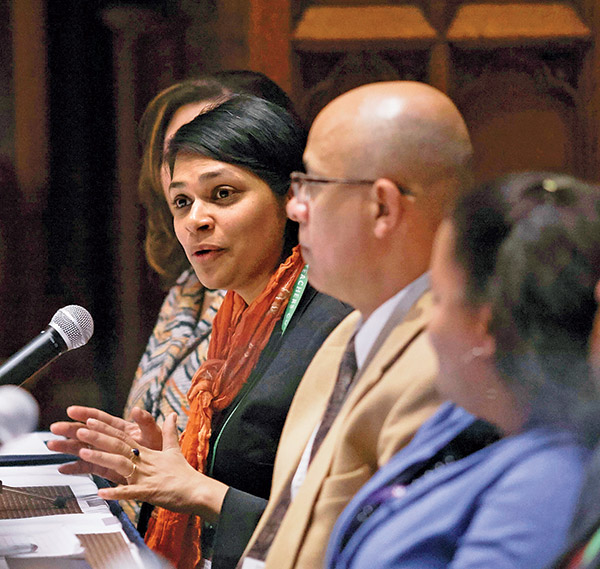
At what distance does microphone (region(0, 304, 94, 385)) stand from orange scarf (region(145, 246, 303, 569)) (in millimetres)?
240

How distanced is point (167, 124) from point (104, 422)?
2.62 feet

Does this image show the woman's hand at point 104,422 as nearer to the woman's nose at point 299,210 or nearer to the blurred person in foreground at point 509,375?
the woman's nose at point 299,210

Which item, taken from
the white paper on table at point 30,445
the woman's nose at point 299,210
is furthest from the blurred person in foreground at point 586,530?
the white paper on table at point 30,445

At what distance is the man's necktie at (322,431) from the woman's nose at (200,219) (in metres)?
0.44

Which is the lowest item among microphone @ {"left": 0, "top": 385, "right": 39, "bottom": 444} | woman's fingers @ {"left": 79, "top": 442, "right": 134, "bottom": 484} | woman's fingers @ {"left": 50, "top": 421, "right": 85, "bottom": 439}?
woman's fingers @ {"left": 79, "top": 442, "right": 134, "bottom": 484}

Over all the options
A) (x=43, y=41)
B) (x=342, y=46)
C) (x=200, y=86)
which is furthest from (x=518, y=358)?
(x=43, y=41)

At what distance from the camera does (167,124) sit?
1.89 metres

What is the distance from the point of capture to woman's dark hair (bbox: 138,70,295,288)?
5.58 feet

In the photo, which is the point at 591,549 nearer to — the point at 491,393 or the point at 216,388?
the point at 491,393

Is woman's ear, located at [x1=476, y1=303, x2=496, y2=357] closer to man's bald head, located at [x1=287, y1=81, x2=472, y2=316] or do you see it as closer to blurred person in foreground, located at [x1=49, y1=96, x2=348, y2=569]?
man's bald head, located at [x1=287, y1=81, x2=472, y2=316]

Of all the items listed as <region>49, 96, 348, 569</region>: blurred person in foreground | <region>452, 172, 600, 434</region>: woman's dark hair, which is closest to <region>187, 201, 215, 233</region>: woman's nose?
<region>49, 96, 348, 569</region>: blurred person in foreground

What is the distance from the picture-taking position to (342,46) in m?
2.14

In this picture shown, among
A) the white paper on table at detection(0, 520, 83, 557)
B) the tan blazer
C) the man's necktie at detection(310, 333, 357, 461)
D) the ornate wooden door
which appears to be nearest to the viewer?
the tan blazer

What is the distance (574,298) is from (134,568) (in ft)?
2.31
